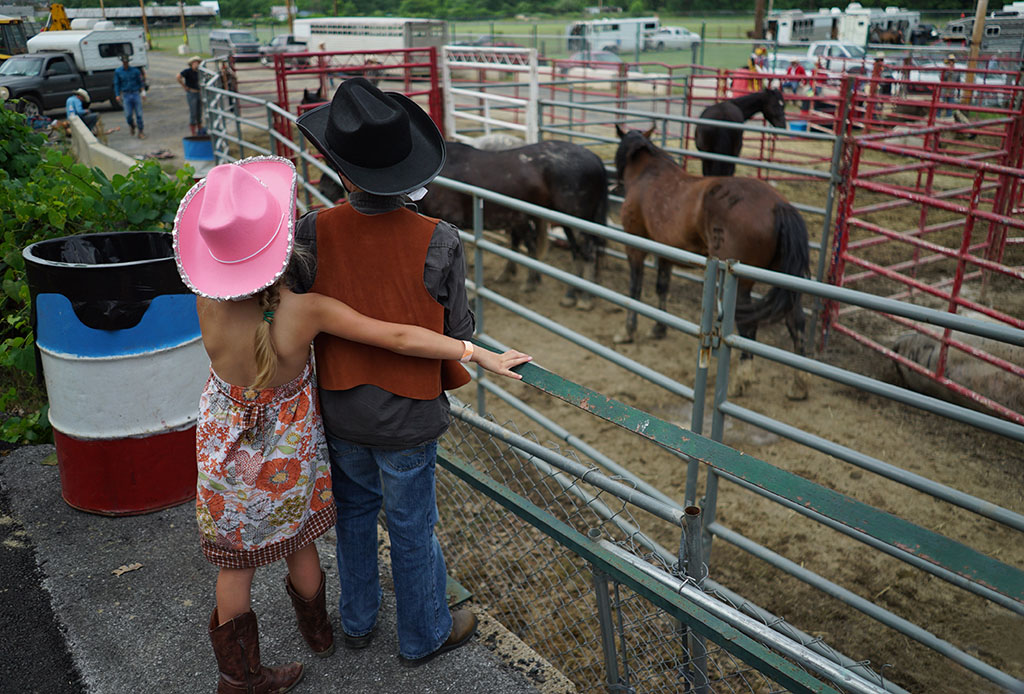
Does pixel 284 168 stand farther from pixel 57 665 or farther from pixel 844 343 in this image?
pixel 844 343

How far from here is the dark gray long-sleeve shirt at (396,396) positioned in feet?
6.39

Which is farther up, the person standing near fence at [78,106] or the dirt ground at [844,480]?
the person standing near fence at [78,106]

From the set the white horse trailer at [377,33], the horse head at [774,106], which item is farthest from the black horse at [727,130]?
the white horse trailer at [377,33]

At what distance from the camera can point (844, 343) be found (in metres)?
6.42

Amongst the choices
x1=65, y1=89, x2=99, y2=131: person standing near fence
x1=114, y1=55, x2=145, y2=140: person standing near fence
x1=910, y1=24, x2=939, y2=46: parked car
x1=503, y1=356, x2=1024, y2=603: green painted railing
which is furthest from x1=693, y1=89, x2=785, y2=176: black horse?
x1=910, y1=24, x2=939, y2=46: parked car

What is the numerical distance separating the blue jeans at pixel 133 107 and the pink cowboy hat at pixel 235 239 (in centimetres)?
1544

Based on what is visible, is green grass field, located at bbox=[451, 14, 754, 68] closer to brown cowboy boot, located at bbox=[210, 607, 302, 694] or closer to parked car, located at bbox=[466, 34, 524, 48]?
parked car, located at bbox=[466, 34, 524, 48]

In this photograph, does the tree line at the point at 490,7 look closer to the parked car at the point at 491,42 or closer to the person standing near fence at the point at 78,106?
the parked car at the point at 491,42

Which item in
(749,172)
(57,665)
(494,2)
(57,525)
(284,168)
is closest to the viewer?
(284,168)

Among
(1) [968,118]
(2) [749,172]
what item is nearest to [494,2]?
(1) [968,118]

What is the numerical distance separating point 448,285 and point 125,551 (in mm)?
1855

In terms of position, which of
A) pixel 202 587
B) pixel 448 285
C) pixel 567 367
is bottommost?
pixel 567 367

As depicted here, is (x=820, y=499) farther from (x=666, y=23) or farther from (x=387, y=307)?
(x=666, y=23)

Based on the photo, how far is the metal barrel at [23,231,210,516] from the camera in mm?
2842
